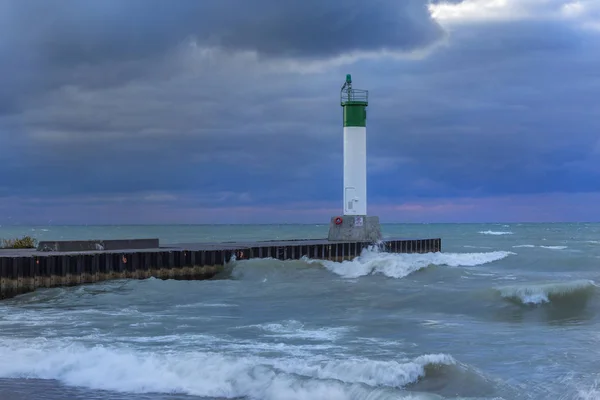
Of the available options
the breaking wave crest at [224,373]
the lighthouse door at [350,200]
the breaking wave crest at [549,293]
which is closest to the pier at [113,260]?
the lighthouse door at [350,200]

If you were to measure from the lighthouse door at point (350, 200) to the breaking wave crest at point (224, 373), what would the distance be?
915 inches

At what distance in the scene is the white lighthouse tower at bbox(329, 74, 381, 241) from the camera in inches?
1364

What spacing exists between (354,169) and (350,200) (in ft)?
5.13

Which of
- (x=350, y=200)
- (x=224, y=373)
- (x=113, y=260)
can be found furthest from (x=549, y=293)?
(x=350, y=200)

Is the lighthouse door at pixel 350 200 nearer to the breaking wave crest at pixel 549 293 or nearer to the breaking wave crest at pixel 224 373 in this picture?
the breaking wave crest at pixel 549 293

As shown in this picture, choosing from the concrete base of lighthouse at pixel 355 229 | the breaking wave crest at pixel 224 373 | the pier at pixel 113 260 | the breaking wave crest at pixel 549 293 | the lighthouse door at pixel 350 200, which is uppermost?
the lighthouse door at pixel 350 200

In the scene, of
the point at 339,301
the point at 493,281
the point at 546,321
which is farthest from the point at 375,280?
the point at 546,321

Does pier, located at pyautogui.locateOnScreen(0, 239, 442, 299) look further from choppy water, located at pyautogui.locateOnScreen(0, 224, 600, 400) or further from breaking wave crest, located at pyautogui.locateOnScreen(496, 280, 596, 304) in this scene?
breaking wave crest, located at pyautogui.locateOnScreen(496, 280, 596, 304)

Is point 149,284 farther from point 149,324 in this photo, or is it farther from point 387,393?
point 387,393

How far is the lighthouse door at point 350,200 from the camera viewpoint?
34.8 meters

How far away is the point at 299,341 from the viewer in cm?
1372

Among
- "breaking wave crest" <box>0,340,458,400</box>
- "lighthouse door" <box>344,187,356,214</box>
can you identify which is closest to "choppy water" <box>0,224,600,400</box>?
"breaking wave crest" <box>0,340,458,400</box>

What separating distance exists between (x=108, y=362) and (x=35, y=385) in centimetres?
125

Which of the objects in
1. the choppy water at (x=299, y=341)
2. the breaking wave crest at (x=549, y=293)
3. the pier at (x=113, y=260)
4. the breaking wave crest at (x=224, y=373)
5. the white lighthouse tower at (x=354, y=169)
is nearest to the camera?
the breaking wave crest at (x=224, y=373)
